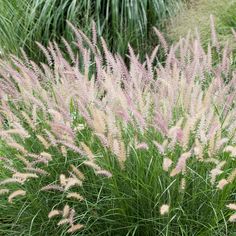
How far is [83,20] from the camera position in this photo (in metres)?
5.92

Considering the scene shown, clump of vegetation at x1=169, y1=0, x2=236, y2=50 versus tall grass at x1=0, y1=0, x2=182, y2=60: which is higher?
tall grass at x1=0, y1=0, x2=182, y2=60

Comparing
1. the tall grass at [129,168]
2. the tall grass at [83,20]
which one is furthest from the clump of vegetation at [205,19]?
the tall grass at [129,168]

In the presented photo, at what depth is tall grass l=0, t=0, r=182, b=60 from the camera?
5.82 metres

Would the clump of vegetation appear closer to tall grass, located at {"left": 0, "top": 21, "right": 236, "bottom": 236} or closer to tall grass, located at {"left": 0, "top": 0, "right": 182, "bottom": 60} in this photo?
tall grass, located at {"left": 0, "top": 0, "right": 182, "bottom": 60}

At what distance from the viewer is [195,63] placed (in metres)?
3.22

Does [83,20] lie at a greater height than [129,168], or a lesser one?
lesser

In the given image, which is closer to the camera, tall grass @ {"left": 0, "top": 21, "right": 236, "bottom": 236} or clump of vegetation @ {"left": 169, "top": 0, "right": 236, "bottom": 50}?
tall grass @ {"left": 0, "top": 21, "right": 236, "bottom": 236}

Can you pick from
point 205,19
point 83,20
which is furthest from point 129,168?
point 205,19

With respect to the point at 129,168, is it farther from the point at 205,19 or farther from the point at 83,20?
the point at 205,19

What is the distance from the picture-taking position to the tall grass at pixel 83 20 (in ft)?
19.1

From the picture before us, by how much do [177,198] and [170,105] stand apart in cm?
46

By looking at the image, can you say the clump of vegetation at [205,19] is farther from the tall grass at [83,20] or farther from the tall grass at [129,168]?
the tall grass at [129,168]

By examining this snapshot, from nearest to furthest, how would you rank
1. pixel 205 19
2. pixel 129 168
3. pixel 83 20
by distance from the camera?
1. pixel 129 168
2. pixel 83 20
3. pixel 205 19

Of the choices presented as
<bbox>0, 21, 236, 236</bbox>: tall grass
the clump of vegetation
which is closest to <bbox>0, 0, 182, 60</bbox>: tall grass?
the clump of vegetation
